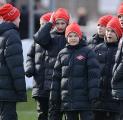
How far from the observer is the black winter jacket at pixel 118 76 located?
14188 mm

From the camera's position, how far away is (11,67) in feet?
45.8

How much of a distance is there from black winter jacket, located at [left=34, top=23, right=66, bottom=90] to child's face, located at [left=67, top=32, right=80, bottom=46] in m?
0.78

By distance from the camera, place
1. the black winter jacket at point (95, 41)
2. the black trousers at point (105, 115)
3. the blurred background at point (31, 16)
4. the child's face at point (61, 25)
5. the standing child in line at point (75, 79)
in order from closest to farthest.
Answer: the standing child in line at point (75, 79), the black trousers at point (105, 115), the child's face at point (61, 25), the black winter jacket at point (95, 41), the blurred background at point (31, 16)

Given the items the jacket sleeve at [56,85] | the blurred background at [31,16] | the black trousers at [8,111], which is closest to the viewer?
the black trousers at [8,111]

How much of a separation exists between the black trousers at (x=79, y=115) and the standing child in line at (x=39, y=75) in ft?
3.61

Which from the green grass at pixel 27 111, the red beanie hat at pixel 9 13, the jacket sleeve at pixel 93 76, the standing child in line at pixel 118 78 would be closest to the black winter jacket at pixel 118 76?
the standing child in line at pixel 118 78

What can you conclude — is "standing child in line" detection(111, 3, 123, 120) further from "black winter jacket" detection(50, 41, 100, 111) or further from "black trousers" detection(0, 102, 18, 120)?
"black trousers" detection(0, 102, 18, 120)

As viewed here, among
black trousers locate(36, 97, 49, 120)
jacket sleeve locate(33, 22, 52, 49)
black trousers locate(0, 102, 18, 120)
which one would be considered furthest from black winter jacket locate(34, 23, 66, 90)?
black trousers locate(0, 102, 18, 120)

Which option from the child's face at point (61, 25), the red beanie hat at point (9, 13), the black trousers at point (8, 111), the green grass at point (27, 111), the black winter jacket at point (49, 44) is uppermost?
the red beanie hat at point (9, 13)

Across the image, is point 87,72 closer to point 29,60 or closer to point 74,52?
point 74,52

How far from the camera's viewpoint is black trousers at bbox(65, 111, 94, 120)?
14.3m

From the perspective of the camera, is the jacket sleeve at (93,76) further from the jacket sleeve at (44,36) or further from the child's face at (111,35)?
the jacket sleeve at (44,36)

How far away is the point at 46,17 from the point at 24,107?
3.94 m

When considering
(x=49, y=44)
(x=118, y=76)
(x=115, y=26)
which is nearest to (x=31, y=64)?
(x=49, y=44)
